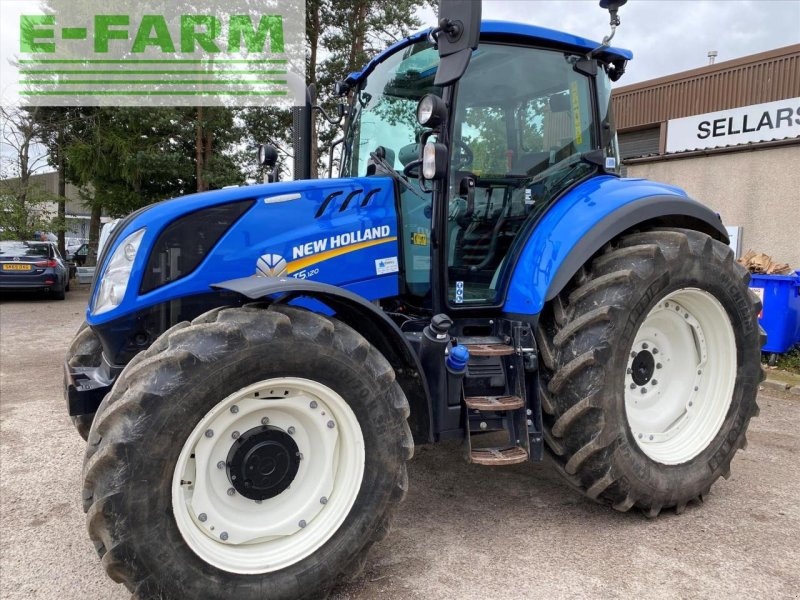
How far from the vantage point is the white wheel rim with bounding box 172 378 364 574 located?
7.11ft

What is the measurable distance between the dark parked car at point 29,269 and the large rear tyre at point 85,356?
11930mm

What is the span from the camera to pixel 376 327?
258cm

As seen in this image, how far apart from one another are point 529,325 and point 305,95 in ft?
5.99

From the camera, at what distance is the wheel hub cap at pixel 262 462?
2.25 meters

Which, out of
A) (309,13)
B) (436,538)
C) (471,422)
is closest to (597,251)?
(471,422)

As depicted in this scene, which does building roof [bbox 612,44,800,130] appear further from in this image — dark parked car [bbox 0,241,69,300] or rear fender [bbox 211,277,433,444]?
dark parked car [bbox 0,241,69,300]

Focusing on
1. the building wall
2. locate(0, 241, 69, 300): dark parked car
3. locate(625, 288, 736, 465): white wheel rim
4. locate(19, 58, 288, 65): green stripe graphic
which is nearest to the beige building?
the building wall

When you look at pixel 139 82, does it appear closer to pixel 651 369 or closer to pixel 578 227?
pixel 578 227

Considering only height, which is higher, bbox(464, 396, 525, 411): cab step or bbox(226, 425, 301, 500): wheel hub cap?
bbox(464, 396, 525, 411): cab step

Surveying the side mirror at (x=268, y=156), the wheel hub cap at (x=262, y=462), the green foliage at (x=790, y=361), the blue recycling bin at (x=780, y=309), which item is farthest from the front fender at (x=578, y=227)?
the green foliage at (x=790, y=361)

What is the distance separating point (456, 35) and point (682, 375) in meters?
2.24

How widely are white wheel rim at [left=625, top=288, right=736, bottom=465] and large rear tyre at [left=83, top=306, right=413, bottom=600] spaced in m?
1.52

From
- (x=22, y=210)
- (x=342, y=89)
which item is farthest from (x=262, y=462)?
(x=22, y=210)

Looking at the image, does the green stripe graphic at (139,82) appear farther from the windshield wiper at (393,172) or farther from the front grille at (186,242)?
the front grille at (186,242)
